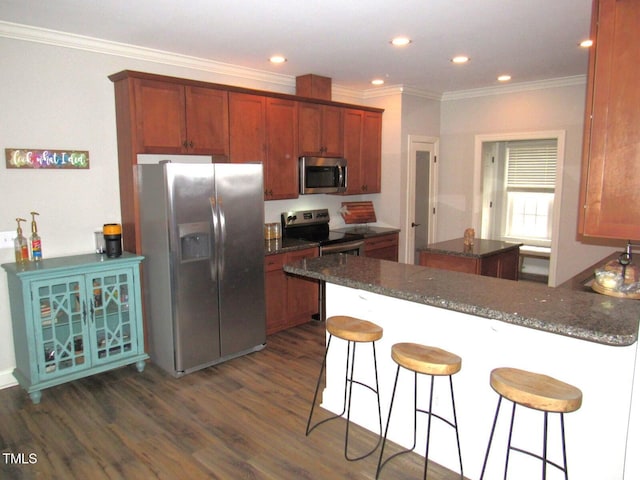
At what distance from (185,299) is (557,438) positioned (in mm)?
2660

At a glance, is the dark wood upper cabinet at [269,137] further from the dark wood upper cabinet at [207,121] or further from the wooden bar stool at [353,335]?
the wooden bar stool at [353,335]

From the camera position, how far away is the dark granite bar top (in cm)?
431

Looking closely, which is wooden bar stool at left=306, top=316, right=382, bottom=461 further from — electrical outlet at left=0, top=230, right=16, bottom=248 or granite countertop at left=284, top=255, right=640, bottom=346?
electrical outlet at left=0, top=230, right=16, bottom=248

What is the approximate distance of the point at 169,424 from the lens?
2.92m

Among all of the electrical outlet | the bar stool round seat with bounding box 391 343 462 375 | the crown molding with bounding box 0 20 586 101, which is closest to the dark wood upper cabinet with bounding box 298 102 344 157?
the crown molding with bounding box 0 20 586 101

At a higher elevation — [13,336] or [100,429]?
[13,336]

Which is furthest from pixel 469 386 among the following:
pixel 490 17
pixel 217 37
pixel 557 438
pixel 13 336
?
pixel 13 336

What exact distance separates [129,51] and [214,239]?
175 centimetres

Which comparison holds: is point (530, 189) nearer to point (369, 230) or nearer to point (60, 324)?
point (369, 230)

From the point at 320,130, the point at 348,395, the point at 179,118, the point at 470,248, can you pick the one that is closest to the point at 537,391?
the point at 348,395

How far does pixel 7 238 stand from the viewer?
333cm

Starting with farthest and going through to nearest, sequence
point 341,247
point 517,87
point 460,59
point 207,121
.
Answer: point 517,87, point 341,247, point 460,59, point 207,121

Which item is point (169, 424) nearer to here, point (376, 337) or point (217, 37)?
A: point (376, 337)

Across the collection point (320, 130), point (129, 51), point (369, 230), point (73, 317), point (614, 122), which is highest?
point (129, 51)
